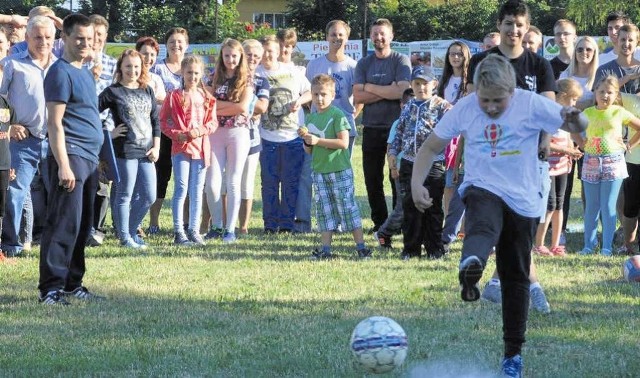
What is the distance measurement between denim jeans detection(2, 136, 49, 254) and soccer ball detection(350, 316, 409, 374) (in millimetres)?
5448

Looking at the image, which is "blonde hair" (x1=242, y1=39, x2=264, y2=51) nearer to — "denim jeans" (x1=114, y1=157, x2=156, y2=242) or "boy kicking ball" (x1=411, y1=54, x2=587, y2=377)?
"denim jeans" (x1=114, y1=157, x2=156, y2=242)

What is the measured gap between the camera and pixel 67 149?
25.2 ft

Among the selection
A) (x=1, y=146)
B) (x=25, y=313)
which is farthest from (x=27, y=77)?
(x=25, y=313)

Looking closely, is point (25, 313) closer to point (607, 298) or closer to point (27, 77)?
point (27, 77)

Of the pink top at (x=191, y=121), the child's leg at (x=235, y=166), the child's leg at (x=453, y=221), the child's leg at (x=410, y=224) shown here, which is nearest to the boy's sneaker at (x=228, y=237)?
the child's leg at (x=235, y=166)

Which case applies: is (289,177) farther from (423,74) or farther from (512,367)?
(512,367)

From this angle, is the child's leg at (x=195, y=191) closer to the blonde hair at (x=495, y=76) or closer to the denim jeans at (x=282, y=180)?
the denim jeans at (x=282, y=180)

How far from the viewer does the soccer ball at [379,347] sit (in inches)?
220

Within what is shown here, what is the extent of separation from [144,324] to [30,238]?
411cm

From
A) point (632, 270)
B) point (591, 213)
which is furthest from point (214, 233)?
point (632, 270)

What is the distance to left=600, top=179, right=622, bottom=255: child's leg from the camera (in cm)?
1063

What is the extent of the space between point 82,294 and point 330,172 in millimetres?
3150

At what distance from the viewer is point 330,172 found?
33.9 ft

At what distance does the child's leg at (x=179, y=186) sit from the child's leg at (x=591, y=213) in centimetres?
431
